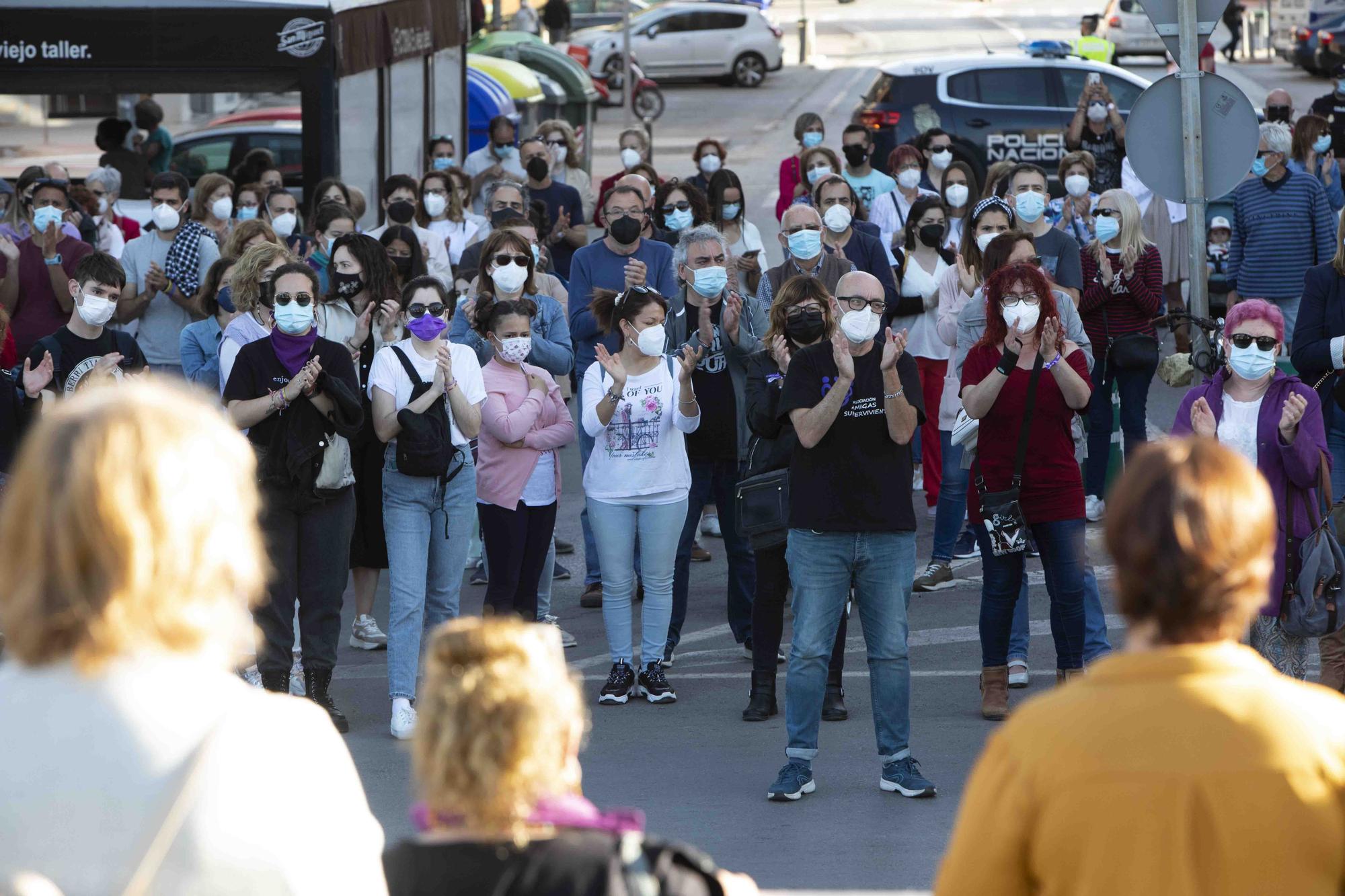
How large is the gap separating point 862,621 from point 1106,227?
4359mm

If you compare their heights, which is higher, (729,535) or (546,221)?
(546,221)

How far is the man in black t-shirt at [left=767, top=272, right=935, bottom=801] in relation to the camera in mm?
6430

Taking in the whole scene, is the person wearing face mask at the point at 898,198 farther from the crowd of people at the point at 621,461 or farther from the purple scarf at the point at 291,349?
the purple scarf at the point at 291,349

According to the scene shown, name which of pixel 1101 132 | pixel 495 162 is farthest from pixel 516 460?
pixel 1101 132

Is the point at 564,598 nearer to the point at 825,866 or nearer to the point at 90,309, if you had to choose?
the point at 90,309

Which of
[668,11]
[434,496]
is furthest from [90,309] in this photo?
[668,11]

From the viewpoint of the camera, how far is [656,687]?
7.95 m

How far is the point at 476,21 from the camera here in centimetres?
2097

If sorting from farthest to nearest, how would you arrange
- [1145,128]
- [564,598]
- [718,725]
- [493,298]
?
[564,598], [493,298], [1145,128], [718,725]

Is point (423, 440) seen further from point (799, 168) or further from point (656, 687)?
point (799, 168)

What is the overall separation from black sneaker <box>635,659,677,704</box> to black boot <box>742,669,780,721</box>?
456mm

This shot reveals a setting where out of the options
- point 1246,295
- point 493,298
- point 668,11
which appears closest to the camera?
point 493,298

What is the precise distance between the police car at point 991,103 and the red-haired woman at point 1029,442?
13.2m

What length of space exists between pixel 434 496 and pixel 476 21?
1438cm
